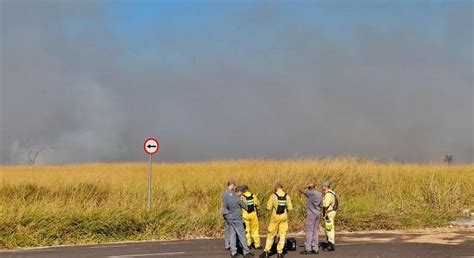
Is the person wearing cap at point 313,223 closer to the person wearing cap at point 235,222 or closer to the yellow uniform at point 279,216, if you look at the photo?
the yellow uniform at point 279,216

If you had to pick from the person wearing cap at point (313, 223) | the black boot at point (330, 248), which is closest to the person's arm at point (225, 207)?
the person wearing cap at point (313, 223)

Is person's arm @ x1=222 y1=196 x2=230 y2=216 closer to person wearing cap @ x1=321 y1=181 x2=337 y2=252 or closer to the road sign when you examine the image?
person wearing cap @ x1=321 y1=181 x2=337 y2=252

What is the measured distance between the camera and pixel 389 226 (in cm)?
2081

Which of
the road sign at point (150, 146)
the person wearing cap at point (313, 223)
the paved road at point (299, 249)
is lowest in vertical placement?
the paved road at point (299, 249)

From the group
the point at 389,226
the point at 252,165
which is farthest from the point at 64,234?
the point at 252,165

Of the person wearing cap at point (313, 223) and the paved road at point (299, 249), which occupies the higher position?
the person wearing cap at point (313, 223)

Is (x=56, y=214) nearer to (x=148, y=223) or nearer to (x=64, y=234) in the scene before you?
(x=64, y=234)

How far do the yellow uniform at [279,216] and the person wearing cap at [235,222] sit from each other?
0.56 m

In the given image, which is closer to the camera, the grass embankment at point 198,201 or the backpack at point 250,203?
the backpack at point 250,203

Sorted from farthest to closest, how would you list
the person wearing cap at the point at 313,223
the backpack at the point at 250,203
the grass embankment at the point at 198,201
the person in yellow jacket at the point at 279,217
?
the grass embankment at the point at 198,201, the person wearing cap at the point at 313,223, the backpack at the point at 250,203, the person in yellow jacket at the point at 279,217

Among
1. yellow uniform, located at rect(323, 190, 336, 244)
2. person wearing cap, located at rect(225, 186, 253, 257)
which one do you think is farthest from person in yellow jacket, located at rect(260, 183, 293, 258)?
yellow uniform, located at rect(323, 190, 336, 244)

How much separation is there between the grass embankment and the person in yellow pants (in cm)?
409

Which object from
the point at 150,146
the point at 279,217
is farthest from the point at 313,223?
the point at 150,146

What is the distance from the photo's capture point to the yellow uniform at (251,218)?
14.4 metres
